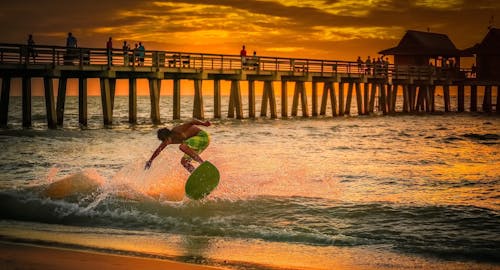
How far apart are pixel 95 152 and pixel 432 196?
13068 mm

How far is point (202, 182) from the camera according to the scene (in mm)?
12453

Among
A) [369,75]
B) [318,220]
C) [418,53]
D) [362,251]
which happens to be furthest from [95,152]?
[418,53]

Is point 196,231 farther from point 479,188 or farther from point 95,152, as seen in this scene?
point 95,152

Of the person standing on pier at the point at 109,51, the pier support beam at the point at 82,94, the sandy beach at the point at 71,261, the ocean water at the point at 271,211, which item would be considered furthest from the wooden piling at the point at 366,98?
the sandy beach at the point at 71,261

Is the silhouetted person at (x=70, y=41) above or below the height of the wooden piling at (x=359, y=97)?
above

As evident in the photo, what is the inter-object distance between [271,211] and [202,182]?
1.23 m

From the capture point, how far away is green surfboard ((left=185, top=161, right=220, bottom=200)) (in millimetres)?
12305

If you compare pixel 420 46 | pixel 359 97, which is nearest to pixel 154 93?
pixel 359 97

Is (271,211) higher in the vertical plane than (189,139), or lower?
lower

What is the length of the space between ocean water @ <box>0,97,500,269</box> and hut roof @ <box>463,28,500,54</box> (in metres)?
35.3

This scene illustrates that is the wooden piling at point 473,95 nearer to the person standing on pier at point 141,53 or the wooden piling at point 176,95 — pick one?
the wooden piling at point 176,95

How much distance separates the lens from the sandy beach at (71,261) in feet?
25.3

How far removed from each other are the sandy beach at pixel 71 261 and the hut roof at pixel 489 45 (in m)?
52.9

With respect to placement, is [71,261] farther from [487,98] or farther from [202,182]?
[487,98]
